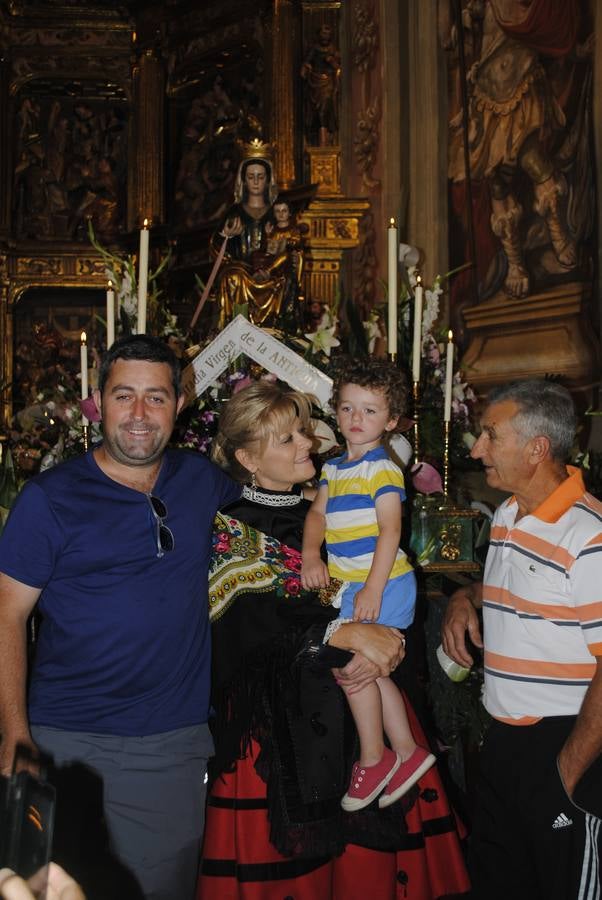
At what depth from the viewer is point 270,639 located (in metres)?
2.87

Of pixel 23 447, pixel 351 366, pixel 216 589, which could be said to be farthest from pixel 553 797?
pixel 23 447

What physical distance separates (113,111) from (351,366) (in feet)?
35.6

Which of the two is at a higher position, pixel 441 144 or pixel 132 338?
pixel 441 144

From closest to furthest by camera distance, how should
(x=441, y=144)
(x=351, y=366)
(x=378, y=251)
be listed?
(x=351, y=366) < (x=441, y=144) < (x=378, y=251)

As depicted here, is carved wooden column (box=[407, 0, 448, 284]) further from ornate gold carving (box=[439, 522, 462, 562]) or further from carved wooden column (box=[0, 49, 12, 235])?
carved wooden column (box=[0, 49, 12, 235])

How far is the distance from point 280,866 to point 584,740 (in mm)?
991

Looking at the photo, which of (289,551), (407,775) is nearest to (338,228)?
(289,551)

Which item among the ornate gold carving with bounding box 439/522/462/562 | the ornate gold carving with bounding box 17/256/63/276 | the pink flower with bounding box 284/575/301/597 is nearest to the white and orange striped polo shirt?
the pink flower with bounding box 284/575/301/597

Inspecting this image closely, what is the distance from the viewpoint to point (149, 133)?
1216cm

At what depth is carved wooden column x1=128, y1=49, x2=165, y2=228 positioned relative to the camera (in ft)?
39.8

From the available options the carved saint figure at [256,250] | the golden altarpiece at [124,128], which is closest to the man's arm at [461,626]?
the carved saint figure at [256,250]

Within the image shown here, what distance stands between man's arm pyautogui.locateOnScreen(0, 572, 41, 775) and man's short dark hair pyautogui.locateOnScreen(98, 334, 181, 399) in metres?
0.61

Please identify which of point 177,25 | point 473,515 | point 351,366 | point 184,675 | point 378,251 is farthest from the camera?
point 177,25

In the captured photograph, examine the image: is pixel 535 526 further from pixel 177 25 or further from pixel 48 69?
pixel 48 69
